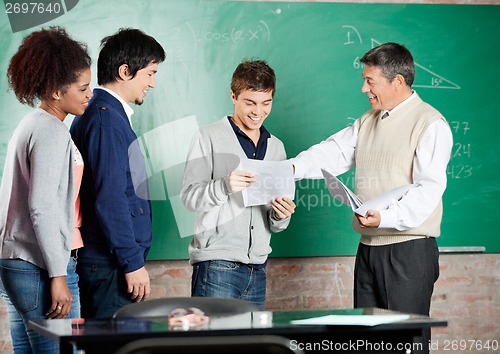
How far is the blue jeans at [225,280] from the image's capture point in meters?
3.20

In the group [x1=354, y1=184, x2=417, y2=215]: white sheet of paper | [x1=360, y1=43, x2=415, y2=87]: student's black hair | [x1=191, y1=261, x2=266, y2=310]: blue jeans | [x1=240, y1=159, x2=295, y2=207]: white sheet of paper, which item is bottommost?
[x1=191, y1=261, x2=266, y2=310]: blue jeans

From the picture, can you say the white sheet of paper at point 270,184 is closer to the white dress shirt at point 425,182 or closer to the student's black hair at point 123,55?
the white dress shirt at point 425,182

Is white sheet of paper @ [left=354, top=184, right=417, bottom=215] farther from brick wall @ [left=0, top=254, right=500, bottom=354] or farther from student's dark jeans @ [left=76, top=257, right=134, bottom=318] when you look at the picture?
brick wall @ [left=0, top=254, right=500, bottom=354]

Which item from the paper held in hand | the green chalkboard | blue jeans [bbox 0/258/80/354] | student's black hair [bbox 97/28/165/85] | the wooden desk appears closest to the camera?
the wooden desk

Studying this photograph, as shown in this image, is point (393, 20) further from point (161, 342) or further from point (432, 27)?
point (161, 342)

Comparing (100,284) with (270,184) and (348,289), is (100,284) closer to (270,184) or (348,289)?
(270,184)

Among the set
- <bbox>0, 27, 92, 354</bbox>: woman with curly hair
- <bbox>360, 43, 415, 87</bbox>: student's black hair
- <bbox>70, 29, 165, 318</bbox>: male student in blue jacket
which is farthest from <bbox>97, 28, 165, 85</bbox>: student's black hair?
<bbox>360, 43, 415, 87</bbox>: student's black hair

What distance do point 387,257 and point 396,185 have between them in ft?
1.02

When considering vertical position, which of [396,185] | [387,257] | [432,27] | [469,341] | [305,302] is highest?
[432,27]

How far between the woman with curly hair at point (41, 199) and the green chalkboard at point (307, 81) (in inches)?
57.1

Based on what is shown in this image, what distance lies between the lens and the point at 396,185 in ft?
10.8

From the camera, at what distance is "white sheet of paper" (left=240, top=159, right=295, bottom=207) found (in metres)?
3.22

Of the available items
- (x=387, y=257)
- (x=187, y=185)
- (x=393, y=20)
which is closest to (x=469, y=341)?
(x=387, y=257)

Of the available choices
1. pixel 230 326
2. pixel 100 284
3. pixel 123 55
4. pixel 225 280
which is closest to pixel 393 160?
pixel 225 280
